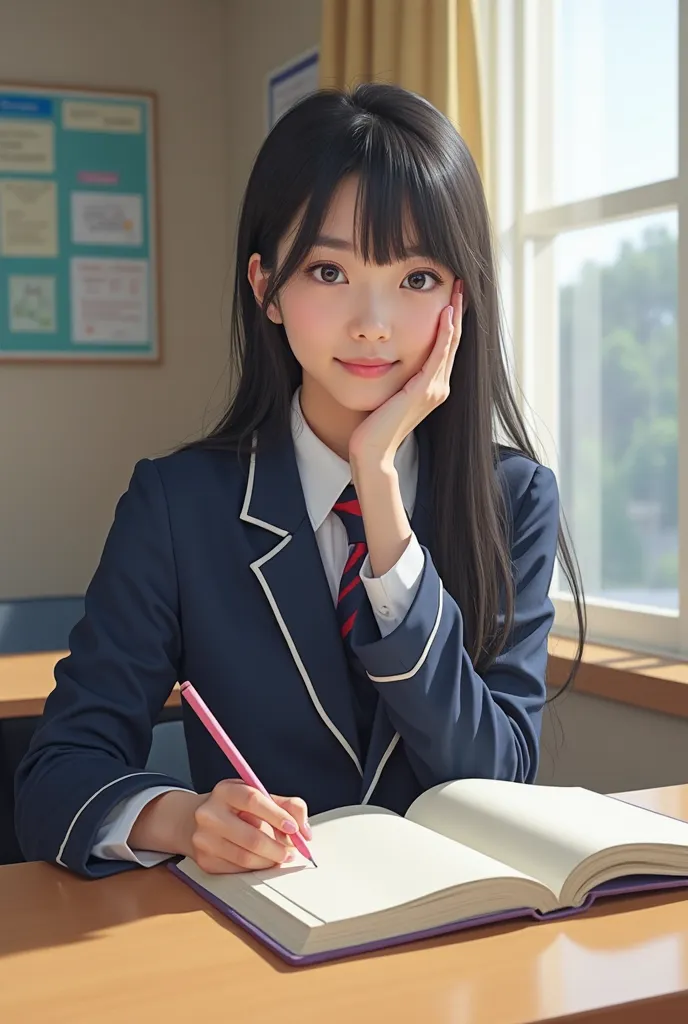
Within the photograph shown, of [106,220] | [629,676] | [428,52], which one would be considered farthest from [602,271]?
[106,220]

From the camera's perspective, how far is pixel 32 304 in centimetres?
396

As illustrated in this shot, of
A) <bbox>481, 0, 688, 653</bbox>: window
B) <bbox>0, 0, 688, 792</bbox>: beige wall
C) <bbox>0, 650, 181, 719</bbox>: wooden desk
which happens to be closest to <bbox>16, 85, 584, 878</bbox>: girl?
<bbox>0, 650, 181, 719</bbox>: wooden desk

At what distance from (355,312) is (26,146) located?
300 cm

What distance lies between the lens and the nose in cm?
125

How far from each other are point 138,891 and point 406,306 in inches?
24.3

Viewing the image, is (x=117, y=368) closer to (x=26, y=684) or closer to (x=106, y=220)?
(x=106, y=220)

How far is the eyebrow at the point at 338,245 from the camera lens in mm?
1257

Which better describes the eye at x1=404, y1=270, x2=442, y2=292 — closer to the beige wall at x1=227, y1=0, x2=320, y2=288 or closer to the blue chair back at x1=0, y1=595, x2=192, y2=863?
the blue chair back at x1=0, y1=595, x2=192, y2=863

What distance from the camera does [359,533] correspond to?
138cm

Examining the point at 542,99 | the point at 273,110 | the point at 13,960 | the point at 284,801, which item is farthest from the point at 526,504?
the point at 273,110

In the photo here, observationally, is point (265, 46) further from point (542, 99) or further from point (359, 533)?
point (359, 533)

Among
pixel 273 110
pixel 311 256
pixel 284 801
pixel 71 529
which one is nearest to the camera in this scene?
pixel 284 801

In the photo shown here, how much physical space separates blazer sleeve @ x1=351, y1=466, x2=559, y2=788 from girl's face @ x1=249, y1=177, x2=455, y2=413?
0.21 m

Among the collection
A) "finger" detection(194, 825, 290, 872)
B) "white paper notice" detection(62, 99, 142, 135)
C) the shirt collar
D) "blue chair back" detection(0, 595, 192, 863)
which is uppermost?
"white paper notice" detection(62, 99, 142, 135)
